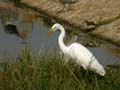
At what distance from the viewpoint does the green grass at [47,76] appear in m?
11.2

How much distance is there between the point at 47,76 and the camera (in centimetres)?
1158

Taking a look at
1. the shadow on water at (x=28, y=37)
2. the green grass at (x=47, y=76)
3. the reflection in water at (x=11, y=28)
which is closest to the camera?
the green grass at (x=47, y=76)

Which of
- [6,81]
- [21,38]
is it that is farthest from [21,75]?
[21,38]

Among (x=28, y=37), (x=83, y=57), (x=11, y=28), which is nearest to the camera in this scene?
(x=83, y=57)

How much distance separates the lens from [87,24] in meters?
22.8

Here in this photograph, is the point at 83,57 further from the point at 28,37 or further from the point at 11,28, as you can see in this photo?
the point at 11,28

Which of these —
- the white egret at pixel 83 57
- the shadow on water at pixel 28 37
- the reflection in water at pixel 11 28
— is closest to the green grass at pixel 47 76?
the white egret at pixel 83 57

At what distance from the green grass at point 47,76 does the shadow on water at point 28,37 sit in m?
3.96

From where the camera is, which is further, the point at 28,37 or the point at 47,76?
the point at 28,37

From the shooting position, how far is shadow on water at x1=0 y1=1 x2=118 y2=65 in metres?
18.4

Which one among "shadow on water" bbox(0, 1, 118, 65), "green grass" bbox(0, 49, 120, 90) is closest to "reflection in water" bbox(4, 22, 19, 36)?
"shadow on water" bbox(0, 1, 118, 65)

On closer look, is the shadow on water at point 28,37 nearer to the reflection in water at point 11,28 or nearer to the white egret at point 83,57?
the reflection in water at point 11,28

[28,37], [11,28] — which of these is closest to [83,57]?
[28,37]

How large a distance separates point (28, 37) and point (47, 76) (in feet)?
31.5
